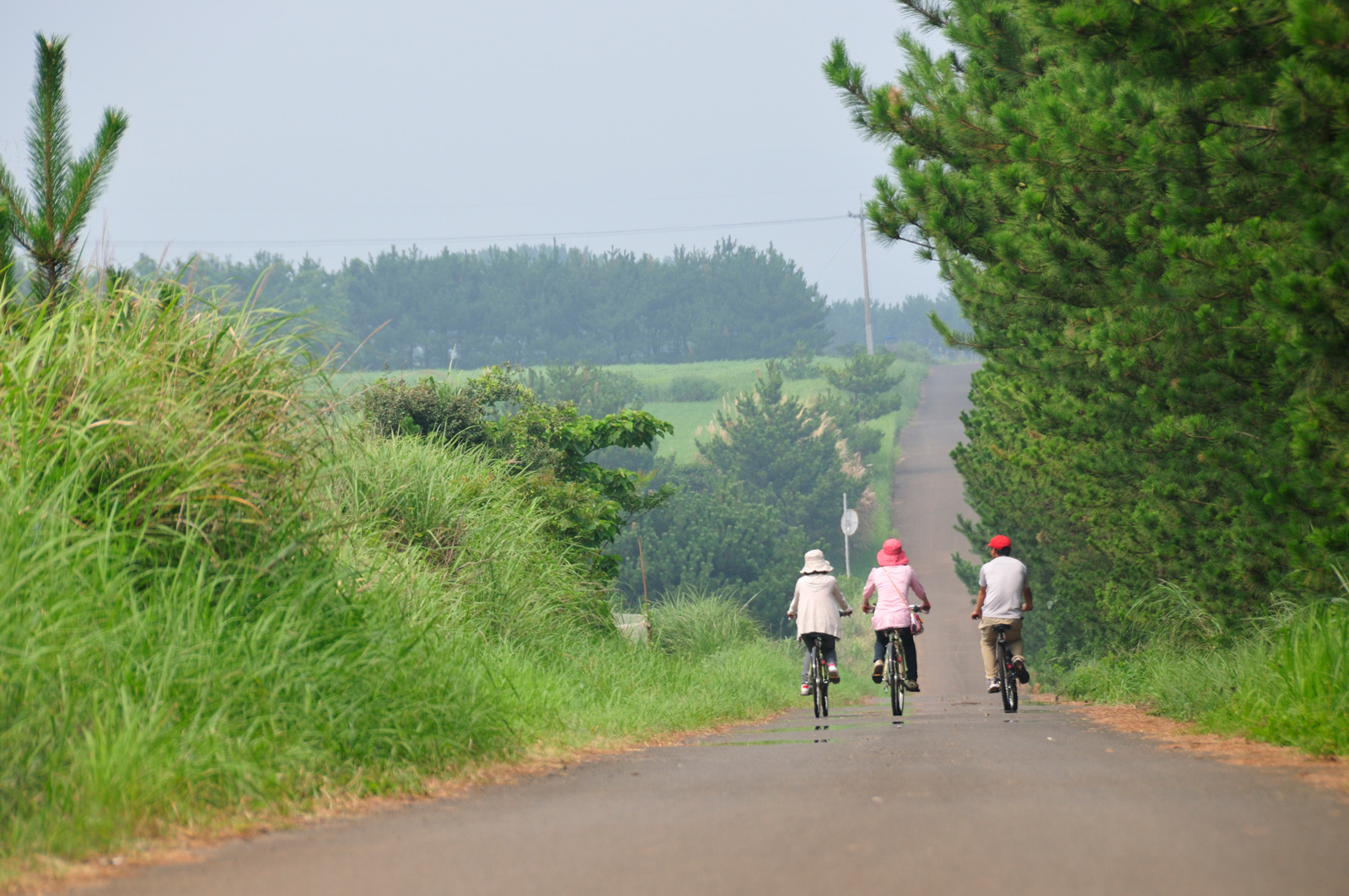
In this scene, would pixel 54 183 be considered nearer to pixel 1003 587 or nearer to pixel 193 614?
pixel 193 614

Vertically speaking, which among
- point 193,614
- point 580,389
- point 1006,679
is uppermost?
point 580,389

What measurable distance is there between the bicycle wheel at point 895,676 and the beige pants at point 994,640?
2.77ft

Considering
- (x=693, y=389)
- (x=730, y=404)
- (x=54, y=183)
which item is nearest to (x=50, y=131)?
(x=54, y=183)

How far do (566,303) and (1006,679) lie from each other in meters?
95.4

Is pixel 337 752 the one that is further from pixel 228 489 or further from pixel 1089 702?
pixel 1089 702

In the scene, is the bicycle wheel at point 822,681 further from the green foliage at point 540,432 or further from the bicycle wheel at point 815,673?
the green foliage at point 540,432

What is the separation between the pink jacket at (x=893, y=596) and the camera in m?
12.8

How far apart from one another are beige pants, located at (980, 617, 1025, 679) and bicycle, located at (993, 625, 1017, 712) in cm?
3

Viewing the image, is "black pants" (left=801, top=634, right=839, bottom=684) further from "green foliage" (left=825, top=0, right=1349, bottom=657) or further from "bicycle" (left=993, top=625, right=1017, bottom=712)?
"green foliage" (left=825, top=0, right=1349, bottom=657)

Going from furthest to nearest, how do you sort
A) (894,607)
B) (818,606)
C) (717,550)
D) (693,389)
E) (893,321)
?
(893,321)
(693,389)
(717,550)
(894,607)
(818,606)

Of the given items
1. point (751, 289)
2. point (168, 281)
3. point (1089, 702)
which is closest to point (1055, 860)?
point (168, 281)

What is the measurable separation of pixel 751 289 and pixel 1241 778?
101 metres

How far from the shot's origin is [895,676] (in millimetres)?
12625

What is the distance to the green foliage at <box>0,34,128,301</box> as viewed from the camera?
7.85 meters
